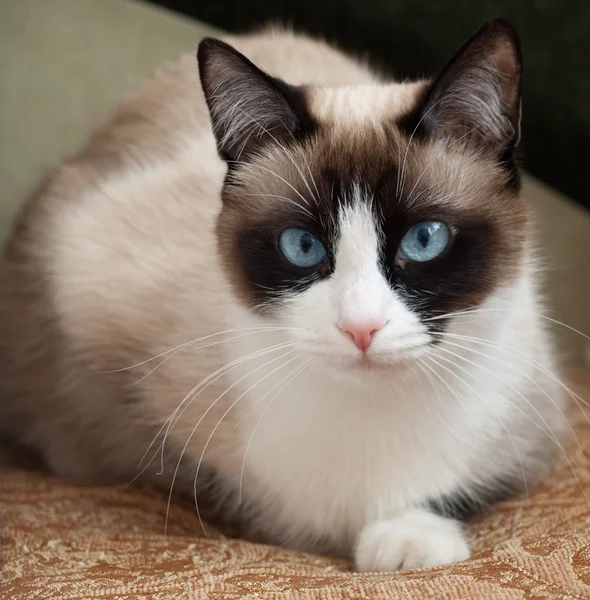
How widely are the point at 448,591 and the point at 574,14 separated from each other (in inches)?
53.5

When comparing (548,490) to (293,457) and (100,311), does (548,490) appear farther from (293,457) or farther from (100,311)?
(100,311)

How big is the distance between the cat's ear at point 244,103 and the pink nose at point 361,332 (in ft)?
0.98

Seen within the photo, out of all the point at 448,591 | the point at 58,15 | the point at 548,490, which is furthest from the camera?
the point at 58,15

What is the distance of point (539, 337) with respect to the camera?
135 cm

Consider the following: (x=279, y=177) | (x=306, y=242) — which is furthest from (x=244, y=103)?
(x=306, y=242)

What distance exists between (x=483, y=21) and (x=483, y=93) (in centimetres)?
96

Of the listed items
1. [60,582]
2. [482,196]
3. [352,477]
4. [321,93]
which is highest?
[321,93]

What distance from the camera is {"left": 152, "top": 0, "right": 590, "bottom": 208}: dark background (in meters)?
1.86

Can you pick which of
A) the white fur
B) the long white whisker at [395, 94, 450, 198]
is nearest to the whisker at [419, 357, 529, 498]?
the white fur

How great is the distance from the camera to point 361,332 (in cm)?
93

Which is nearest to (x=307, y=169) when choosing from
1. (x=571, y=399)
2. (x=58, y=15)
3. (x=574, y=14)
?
(x=571, y=399)

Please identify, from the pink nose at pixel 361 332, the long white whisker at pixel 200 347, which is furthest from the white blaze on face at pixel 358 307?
the long white whisker at pixel 200 347

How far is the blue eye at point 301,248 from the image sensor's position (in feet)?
3.30

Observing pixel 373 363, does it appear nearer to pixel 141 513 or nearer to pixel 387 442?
pixel 387 442
